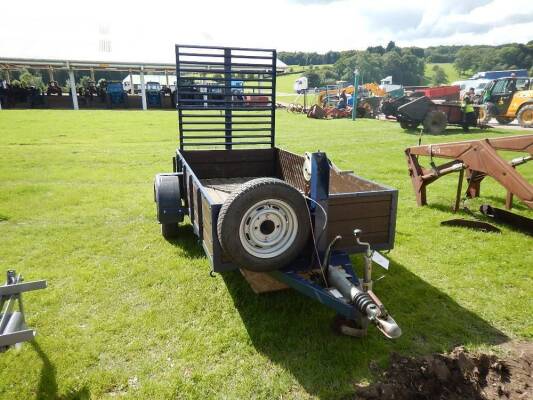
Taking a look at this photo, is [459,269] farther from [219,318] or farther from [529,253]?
[219,318]

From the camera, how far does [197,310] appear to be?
3586mm

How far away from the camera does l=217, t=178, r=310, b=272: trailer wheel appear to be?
8.95ft

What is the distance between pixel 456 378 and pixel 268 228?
63.6 inches

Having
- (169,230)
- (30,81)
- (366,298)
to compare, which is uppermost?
(30,81)

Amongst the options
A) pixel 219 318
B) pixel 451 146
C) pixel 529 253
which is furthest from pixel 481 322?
pixel 451 146

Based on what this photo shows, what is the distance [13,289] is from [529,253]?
5239mm

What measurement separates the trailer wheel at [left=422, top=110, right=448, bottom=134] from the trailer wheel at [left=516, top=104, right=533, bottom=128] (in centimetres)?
505

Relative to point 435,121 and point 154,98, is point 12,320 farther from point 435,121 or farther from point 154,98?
point 154,98

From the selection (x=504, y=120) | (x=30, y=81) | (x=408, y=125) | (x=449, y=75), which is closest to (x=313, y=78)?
(x=449, y=75)

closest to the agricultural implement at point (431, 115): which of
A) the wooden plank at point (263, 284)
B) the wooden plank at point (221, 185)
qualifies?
the wooden plank at point (221, 185)

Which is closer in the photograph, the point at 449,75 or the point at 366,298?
the point at 366,298

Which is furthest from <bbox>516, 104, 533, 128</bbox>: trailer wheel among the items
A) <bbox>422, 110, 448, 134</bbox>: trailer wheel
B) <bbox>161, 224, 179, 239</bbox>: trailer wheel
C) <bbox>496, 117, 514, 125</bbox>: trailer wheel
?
<bbox>161, 224, 179, 239</bbox>: trailer wheel

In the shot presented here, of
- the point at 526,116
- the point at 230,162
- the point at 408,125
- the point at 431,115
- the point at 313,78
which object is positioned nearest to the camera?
the point at 230,162

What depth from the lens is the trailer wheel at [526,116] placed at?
18344mm
